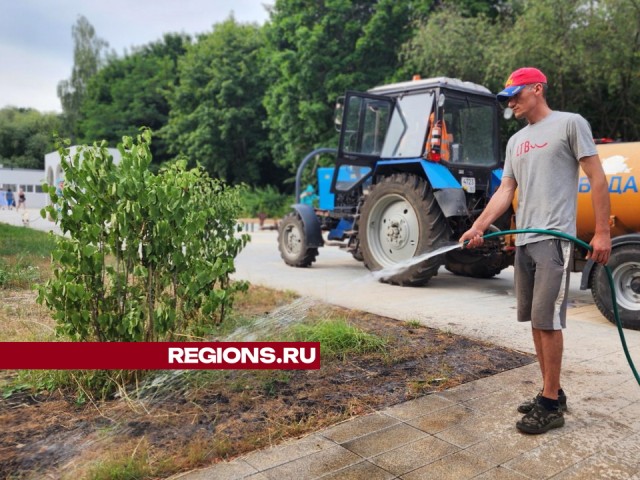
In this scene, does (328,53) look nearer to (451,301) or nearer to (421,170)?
(421,170)

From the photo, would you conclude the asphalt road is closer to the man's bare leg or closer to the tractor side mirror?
the man's bare leg

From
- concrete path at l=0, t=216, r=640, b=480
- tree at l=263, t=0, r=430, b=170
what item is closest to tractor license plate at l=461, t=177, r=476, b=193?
concrete path at l=0, t=216, r=640, b=480

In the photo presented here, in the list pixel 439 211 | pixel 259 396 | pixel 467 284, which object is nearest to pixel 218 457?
pixel 259 396

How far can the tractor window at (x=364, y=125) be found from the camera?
8.29 meters

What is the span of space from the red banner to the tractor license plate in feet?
14.2

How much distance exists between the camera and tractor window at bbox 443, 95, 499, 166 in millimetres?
7797

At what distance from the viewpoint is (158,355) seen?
352 centimetres

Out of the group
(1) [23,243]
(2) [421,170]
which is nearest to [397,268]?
(2) [421,170]

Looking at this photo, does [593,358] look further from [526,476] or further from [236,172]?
[236,172]

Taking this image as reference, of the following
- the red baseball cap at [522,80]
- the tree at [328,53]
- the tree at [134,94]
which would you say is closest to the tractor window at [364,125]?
the red baseball cap at [522,80]

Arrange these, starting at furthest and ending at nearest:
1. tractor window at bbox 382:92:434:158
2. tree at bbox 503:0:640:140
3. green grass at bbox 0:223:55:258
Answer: tree at bbox 503:0:640:140 < green grass at bbox 0:223:55:258 < tractor window at bbox 382:92:434:158

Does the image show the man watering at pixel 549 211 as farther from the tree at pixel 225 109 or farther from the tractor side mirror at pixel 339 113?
the tree at pixel 225 109

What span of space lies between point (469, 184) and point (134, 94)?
1439 inches

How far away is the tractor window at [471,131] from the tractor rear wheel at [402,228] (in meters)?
0.84
